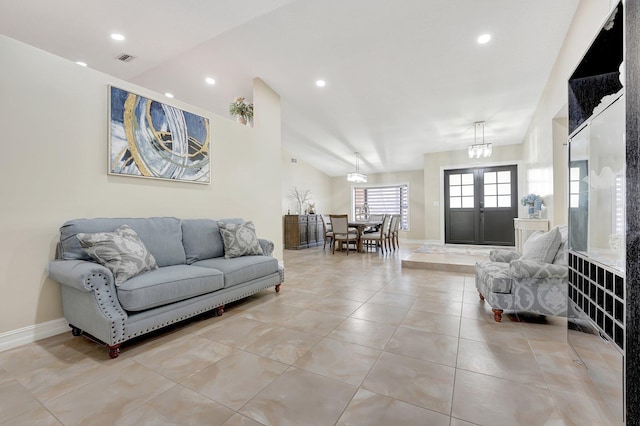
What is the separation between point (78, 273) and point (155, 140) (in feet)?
5.46

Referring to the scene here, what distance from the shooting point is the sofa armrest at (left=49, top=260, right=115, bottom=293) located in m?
1.84

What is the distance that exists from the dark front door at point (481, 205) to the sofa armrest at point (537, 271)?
5.39 m

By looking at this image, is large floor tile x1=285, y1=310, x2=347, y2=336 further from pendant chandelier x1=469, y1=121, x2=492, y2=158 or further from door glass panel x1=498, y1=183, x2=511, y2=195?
door glass panel x1=498, y1=183, x2=511, y2=195

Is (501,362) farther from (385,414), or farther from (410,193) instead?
(410,193)

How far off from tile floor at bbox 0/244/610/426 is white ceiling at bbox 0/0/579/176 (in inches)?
123

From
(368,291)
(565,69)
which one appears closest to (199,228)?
(368,291)

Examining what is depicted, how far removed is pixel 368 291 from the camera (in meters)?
3.43

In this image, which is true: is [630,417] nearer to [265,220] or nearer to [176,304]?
[176,304]

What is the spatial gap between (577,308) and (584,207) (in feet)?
2.15

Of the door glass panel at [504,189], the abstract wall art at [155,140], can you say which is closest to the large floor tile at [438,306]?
the abstract wall art at [155,140]

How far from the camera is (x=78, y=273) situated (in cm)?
187

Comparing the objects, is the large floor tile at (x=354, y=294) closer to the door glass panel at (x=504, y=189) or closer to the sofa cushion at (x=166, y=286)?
the sofa cushion at (x=166, y=286)

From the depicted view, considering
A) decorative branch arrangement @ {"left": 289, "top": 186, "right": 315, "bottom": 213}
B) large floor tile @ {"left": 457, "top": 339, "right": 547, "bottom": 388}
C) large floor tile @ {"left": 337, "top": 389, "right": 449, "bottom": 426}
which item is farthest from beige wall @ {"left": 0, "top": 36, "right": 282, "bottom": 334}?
decorative branch arrangement @ {"left": 289, "top": 186, "right": 315, "bottom": 213}

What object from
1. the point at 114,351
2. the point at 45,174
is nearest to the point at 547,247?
the point at 114,351
